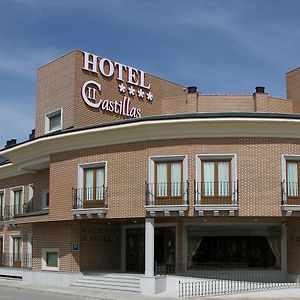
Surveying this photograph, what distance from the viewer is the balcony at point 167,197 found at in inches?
1040

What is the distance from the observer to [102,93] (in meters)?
36.0

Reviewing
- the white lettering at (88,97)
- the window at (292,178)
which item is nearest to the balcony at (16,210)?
the white lettering at (88,97)

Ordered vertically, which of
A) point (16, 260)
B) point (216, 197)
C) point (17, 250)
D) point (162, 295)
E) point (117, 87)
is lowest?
point (162, 295)

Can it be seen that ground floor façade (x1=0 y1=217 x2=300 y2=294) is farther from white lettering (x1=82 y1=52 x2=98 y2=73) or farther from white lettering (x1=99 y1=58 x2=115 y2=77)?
white lettering (x1=99 y1=58 x2=115 y2=77)

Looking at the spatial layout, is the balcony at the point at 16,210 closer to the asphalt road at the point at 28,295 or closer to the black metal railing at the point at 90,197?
the black metal railing at the point at 90,197

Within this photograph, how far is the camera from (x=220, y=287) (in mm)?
26094

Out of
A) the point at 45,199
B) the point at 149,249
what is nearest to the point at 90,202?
the point at 149,249

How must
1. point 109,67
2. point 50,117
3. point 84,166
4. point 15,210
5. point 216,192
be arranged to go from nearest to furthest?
point 216,192 < point 84,166 < point 50,117 < point 109,67 < point 15,210

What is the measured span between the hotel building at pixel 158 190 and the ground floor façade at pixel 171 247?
0.05 metres

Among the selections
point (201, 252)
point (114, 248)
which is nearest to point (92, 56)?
point (114, 248)

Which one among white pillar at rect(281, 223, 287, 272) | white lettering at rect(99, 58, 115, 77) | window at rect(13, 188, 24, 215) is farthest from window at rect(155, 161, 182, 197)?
window at rect(13, 188, 24, 215)

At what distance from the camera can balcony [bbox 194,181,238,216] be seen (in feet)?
85.1

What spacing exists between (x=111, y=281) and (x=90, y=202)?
407cm

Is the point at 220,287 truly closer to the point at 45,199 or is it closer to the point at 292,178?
the point at 292,178
